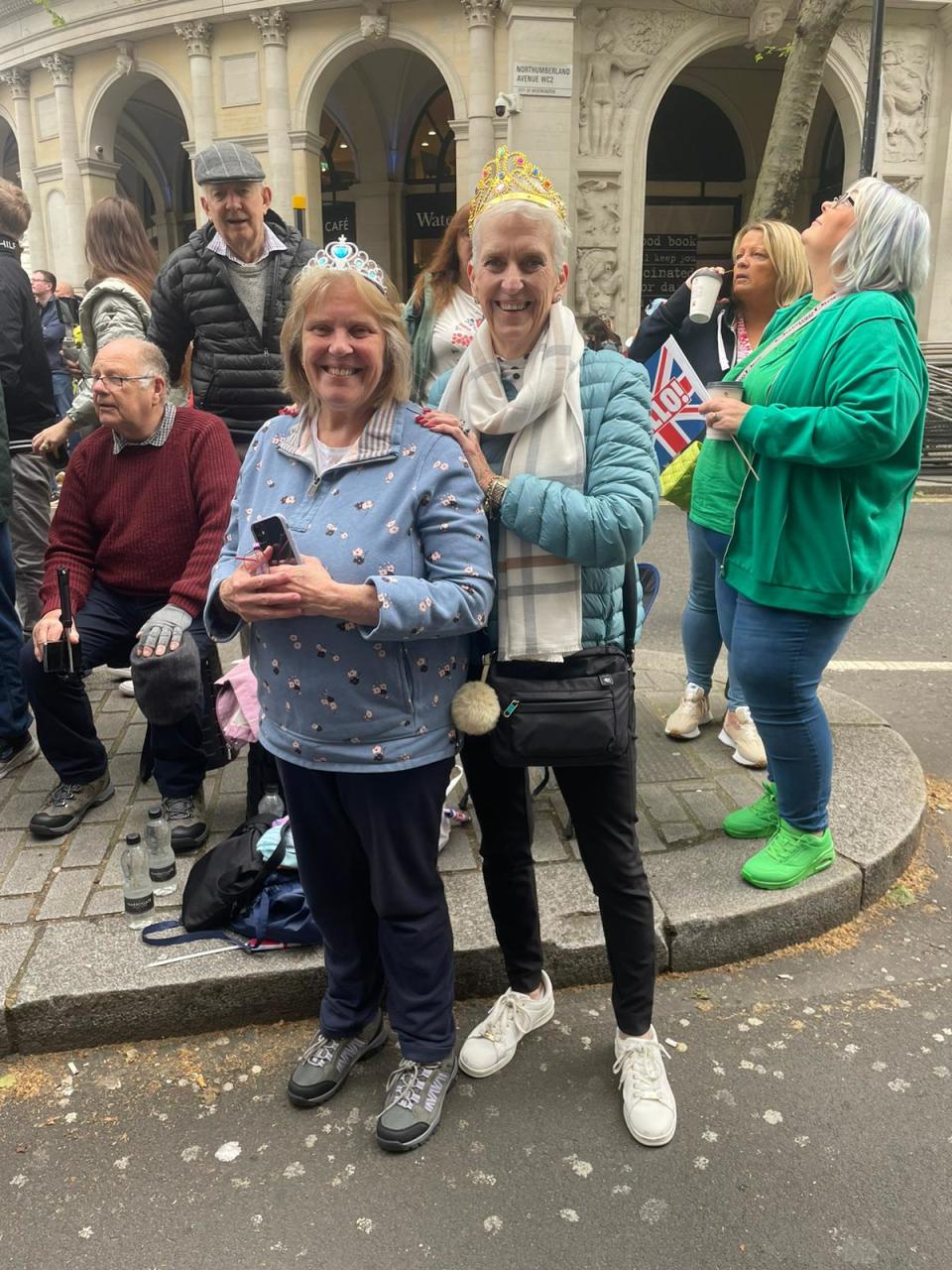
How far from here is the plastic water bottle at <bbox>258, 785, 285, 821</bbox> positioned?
323 cm

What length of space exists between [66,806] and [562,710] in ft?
7.50

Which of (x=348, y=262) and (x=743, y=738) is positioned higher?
(x=348, y=262)

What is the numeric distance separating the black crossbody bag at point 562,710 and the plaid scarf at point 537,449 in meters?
0.05

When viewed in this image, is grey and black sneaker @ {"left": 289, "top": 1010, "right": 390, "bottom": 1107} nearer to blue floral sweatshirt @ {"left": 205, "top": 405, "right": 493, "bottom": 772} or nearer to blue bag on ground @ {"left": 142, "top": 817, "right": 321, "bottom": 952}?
blue bag on ground @ {"left": 142, "top": 817, "right": 321, "bottom": 952}

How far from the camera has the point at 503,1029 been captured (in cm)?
248

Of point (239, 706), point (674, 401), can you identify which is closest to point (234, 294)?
point (239, 706)

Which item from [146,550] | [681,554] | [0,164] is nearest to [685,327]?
[146,550]

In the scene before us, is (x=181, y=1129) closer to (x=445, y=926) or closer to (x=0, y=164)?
(x=445, y=926)

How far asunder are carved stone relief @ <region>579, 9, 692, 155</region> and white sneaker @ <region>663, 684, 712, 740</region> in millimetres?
15166

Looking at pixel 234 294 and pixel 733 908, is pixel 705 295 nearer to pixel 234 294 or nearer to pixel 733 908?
pixel 234 294

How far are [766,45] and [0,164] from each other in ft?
67.0

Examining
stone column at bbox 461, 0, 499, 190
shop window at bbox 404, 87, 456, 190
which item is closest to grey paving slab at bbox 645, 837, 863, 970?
stone column at bbox 461, 0, 499, 190

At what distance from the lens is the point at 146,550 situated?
354 centimetres

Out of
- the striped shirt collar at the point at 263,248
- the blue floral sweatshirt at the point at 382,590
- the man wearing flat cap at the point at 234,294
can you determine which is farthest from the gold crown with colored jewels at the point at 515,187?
the striped shirt collar at the point at 263,248
